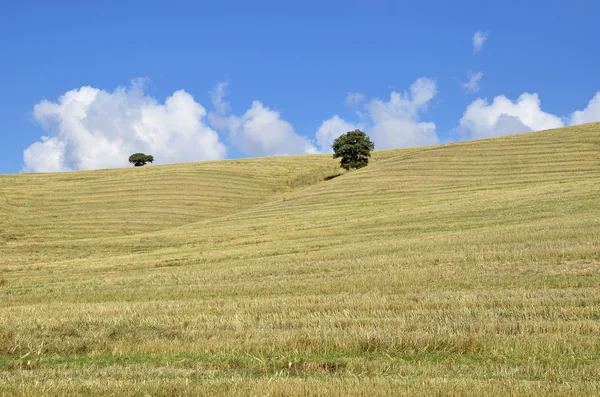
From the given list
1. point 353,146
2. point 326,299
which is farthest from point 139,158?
point 326,299

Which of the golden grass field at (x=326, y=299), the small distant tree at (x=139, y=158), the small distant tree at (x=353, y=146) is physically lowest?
the golden grass field at (x=326, y=299)

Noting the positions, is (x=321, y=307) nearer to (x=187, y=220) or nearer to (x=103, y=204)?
(x=187, y=220)

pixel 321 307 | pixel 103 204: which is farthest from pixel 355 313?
pixel 103 204

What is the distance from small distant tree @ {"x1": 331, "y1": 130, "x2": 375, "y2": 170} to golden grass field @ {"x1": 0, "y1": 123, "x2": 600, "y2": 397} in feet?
85.2

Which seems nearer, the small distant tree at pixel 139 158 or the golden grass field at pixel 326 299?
the golden grass field at pixel 326 299

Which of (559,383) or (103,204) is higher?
(103,204)

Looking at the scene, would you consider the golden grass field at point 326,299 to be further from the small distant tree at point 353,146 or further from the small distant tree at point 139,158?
the small distant tree at point 139,158

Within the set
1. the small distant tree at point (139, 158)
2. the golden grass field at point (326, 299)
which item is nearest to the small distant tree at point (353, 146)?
the golden grass field at point (326, 299)

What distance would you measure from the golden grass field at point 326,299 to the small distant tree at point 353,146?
26.0 meters

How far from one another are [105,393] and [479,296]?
383 inches

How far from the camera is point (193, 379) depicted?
8195 millimetres

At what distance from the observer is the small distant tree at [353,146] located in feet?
259

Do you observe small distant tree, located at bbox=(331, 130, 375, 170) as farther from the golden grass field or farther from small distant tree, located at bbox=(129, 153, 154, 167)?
small distant tree, located at bbox=(129, 153, 154, 167)

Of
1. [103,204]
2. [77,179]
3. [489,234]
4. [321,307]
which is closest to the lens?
[321,307]
